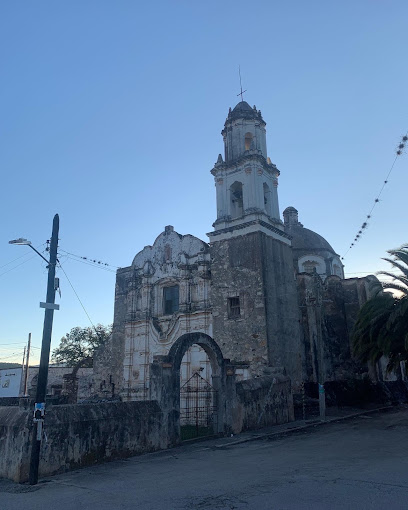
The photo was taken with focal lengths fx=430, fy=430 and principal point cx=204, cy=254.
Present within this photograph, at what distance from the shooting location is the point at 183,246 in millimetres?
25547

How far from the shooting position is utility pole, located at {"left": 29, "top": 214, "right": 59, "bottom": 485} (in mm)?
8561

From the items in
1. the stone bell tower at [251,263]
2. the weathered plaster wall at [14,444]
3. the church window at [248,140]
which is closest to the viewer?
the weathered plaster wall at [14,444]

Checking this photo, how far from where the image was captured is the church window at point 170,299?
2530cm

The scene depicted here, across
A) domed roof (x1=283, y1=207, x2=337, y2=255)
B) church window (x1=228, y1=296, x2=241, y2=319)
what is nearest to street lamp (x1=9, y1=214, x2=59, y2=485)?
church window (x1=228, y1=296, x2=241, y2=319)

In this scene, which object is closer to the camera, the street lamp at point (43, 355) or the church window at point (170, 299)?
the street lamp at point (43, 355)

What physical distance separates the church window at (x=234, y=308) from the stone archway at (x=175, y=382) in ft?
23.2

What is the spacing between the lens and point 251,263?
21734 mm

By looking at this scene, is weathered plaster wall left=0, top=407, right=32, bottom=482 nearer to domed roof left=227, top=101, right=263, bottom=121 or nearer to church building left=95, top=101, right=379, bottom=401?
church building left=95, top=101, right=379, bottom=401

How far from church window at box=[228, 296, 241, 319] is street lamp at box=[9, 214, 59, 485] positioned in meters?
12.7

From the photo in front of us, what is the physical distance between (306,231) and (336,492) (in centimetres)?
2924

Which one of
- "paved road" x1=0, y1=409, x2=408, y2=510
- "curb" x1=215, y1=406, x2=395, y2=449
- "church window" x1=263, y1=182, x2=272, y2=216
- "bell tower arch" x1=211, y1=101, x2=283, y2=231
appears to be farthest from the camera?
"church window" x1=263, y1=182, x2=272, y2=216

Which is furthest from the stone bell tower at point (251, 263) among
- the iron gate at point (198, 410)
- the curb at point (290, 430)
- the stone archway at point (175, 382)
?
the stone archway at point (175, 382)

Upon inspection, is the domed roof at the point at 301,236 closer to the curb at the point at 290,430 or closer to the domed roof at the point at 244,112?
the domed roof at the point at 244,112

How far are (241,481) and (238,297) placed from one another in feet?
46.5
